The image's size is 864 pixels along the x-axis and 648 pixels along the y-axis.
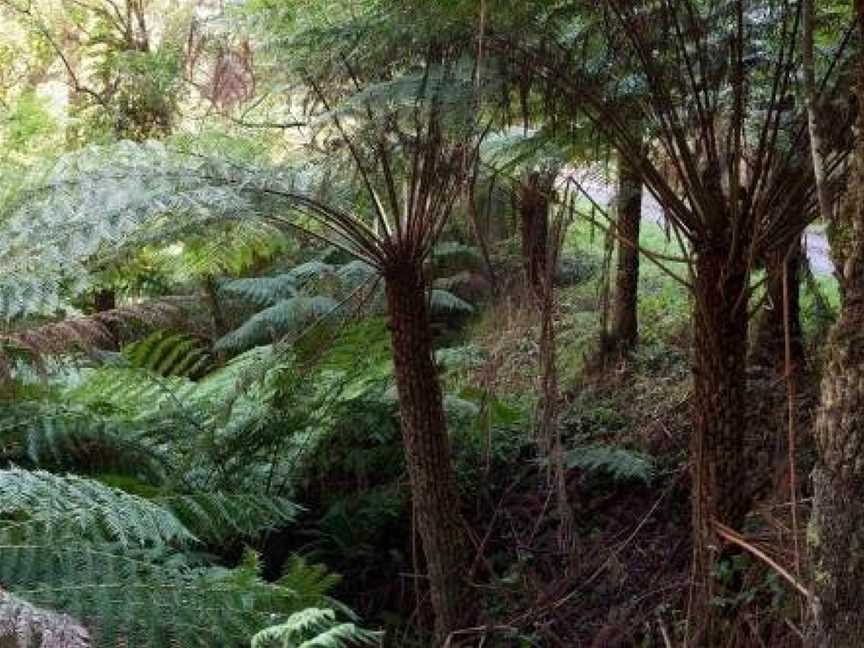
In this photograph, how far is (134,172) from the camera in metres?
3.05

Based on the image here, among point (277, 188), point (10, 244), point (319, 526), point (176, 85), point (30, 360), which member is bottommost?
point (319, 526)

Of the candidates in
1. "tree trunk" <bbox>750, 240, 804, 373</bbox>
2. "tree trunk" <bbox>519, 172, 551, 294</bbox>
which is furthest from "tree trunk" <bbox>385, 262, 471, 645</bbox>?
"tree trunk" <bbox>750, 240, 804, 373</bbox>

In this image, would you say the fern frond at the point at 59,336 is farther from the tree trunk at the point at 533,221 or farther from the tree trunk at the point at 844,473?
the tree trunk at the point at 844,473

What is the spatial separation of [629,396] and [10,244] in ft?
10.2

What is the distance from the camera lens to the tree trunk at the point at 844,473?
1.34m

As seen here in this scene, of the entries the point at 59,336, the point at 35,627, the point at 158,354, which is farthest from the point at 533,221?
the point at 35,627

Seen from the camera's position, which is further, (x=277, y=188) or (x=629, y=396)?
(x=629, y=396)

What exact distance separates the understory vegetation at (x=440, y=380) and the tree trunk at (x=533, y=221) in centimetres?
4

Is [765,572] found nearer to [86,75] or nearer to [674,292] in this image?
[674,292]

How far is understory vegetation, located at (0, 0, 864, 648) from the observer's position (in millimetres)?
2016

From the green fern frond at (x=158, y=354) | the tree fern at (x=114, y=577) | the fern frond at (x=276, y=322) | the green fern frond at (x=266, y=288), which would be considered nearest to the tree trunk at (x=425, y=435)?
the tree fern at (x=114, y=577)

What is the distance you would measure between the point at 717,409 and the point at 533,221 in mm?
1558

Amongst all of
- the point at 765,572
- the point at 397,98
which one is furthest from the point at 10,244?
the point at 765,572

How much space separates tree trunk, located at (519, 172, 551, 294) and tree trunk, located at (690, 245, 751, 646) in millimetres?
520
